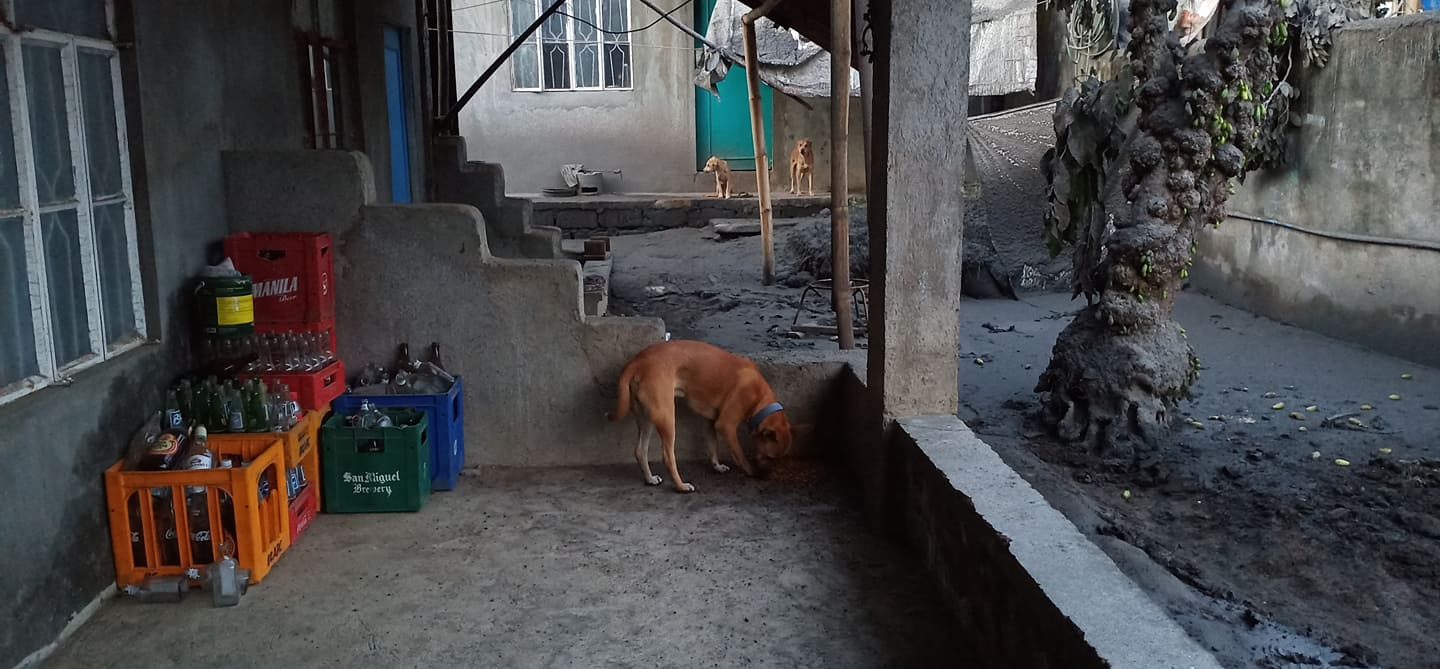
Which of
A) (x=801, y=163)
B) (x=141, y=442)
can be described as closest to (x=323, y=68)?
(x=141, y=442)

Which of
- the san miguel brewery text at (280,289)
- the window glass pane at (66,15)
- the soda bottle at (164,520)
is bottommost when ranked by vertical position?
the soda bottle at (164,520)

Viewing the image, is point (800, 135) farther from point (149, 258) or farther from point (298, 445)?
point (149, 258)

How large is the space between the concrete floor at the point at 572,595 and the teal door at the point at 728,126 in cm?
1471

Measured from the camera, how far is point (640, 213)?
58.0 feet

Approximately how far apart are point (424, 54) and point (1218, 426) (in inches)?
300

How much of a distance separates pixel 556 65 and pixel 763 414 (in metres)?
15.5

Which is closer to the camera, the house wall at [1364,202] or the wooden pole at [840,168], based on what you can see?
the wooden pole at [840,168]

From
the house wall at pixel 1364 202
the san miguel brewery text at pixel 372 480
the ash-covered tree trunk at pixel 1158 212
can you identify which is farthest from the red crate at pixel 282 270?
the house wall at pixel 1364 202

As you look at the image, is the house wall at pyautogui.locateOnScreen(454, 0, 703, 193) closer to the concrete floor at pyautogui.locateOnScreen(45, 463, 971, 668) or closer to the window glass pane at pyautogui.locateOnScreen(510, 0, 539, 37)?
the window glass pane at pyautogui.locateOnScreen(510, 0, 539, 37)

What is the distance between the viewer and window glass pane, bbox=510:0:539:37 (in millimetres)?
18938

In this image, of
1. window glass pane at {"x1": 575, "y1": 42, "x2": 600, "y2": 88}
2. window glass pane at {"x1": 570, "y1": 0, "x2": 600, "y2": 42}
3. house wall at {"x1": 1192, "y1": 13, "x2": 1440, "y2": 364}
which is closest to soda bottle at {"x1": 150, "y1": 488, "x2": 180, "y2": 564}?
house wall at {"x1": 1192, "y1": 13, "x2": 1440, "y2": 364}

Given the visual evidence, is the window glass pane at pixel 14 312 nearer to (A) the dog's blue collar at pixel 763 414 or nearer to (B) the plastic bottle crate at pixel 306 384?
(B) the plastic bottle crate at pixel 306 384

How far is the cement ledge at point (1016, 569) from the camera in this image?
8.75ft

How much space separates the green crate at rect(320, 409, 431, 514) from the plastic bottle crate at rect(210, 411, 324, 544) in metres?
0.06
